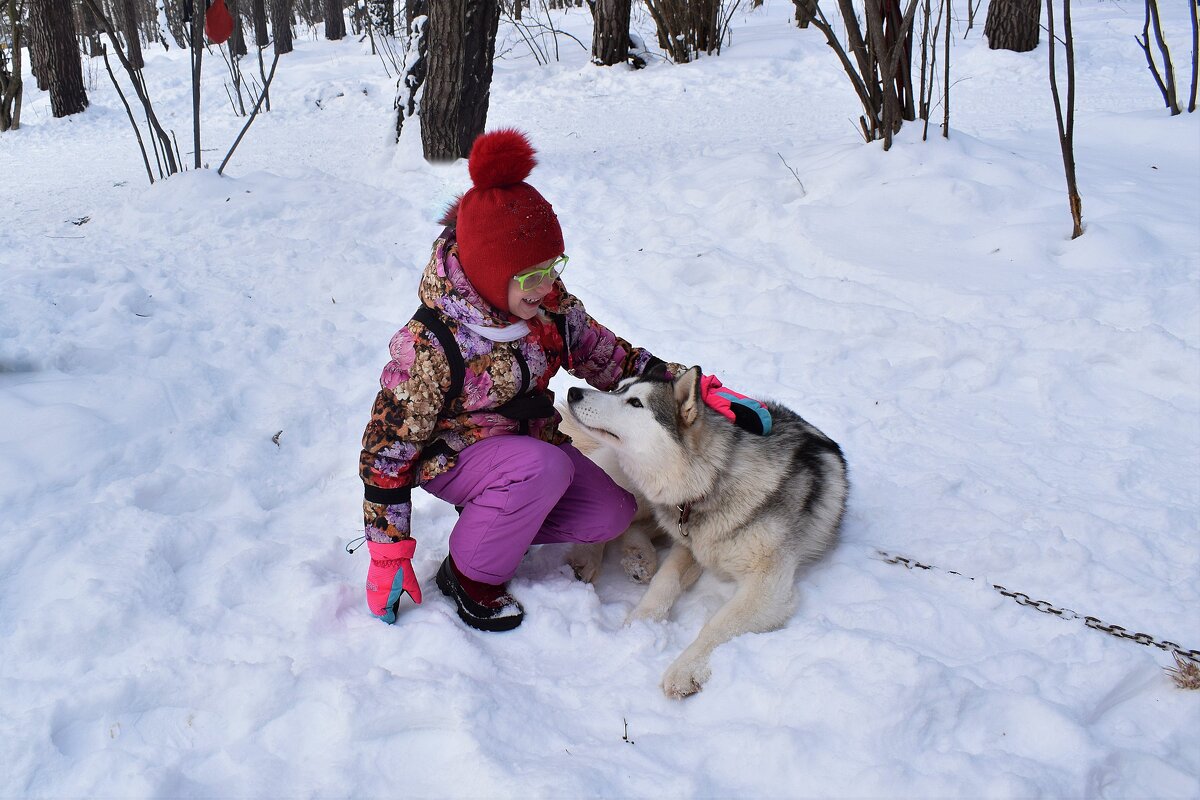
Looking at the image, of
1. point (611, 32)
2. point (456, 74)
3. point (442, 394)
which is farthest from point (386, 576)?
point (611, 32)

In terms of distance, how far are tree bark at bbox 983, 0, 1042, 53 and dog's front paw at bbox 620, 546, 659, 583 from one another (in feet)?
26.3

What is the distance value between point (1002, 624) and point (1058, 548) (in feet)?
1.31

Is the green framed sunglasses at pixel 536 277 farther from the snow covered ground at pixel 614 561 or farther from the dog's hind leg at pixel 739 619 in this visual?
the dog's hind leg at pixel 739 619

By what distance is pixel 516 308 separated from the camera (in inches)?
80.7

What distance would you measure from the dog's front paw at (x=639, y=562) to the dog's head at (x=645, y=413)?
1.26 feet

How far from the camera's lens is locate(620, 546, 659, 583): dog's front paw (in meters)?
2.42

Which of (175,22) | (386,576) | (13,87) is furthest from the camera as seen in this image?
(175,22)

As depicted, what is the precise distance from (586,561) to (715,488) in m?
0.45

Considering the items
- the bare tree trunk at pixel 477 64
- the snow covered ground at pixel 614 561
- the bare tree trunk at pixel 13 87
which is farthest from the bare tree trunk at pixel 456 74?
the bare tree trunk at pixel 13 87

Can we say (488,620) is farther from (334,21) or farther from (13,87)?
(334,21)

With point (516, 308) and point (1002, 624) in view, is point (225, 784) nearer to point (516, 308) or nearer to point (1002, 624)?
point (516, 308)

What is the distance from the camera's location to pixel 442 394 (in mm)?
2018

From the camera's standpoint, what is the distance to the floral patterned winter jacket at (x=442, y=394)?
1.98m

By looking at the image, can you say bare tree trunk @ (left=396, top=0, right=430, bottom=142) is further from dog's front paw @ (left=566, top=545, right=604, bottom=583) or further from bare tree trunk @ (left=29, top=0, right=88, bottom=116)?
bare tree trunk @ (left=29, top=0, right=88, bottom=116)
